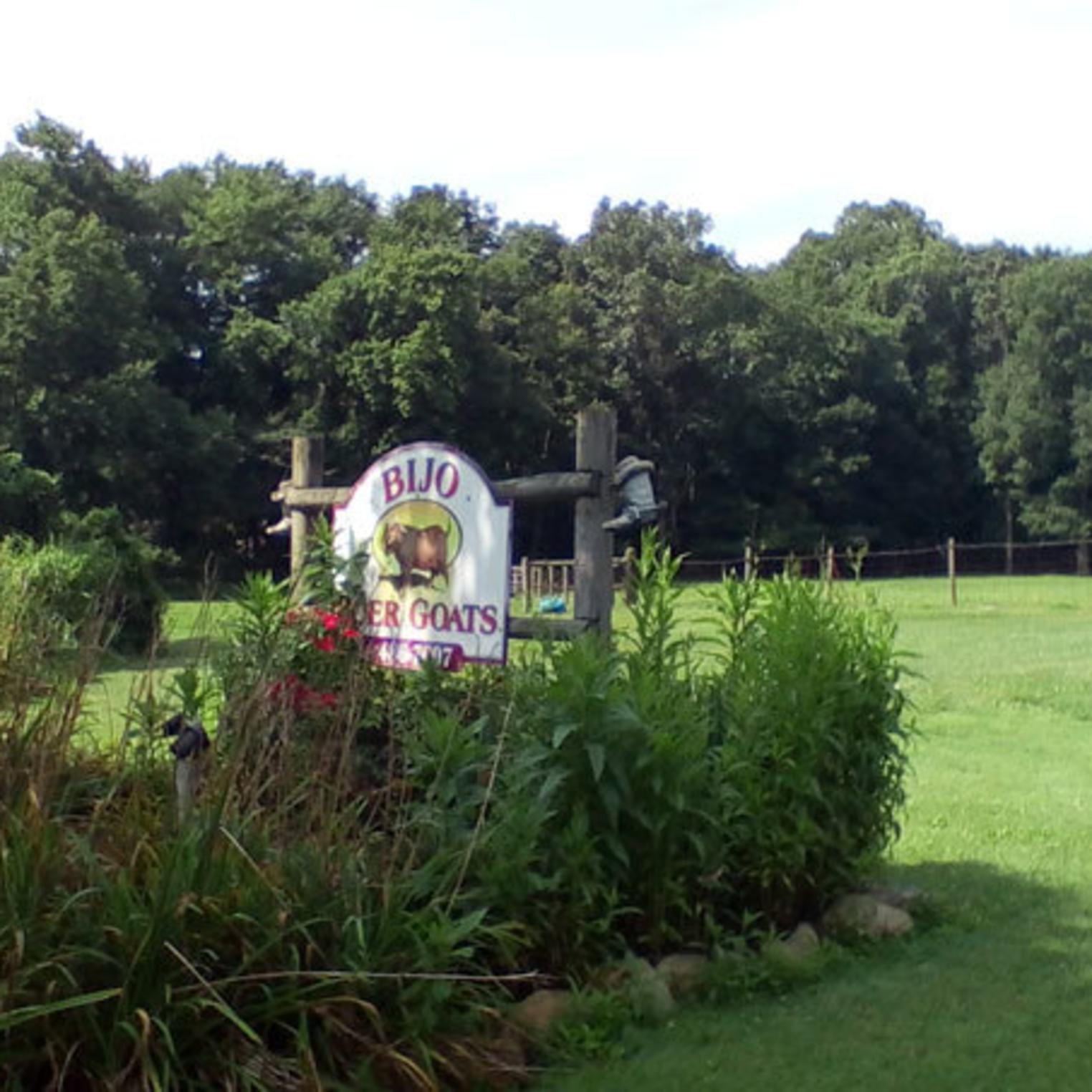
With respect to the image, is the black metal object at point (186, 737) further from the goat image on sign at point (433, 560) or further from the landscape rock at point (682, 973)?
the landscape rock at point (682, 973)

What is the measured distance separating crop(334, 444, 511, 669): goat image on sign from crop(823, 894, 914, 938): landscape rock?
63.0 inches

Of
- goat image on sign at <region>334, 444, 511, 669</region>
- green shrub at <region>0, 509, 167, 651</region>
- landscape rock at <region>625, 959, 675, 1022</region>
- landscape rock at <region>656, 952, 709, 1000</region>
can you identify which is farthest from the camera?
green shrub at <region>0, 509, 167, 651</region>

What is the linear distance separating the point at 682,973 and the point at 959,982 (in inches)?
38.3

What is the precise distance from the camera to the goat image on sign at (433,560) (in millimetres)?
6285

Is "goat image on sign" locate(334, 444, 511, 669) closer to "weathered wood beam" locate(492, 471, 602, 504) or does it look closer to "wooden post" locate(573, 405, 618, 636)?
"weathered wood beam" locate(492, 471, 602, 504)

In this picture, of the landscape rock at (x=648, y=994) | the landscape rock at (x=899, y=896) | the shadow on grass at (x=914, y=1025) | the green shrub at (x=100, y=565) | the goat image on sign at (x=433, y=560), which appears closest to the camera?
the shadow on grass at (x=914, y=1025)

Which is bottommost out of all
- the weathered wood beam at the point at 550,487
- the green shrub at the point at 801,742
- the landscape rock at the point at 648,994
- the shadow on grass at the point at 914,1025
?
the shadow on grass at the point at 914,1025

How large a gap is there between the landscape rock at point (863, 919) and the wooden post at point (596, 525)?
1412 mm

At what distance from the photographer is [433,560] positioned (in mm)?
6473

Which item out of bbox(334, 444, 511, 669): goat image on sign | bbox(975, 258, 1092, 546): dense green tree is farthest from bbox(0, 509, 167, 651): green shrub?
bbox(975, 258, 1092, 546): dense green tree

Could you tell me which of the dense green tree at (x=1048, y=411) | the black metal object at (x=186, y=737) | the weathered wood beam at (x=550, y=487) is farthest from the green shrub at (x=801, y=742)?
the dense green tree at (x=1048, y=411)

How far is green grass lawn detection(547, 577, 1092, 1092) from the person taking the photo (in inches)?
170

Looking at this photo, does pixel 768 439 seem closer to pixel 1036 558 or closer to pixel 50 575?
pixel 1036 558

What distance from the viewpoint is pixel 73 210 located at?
4731cm
